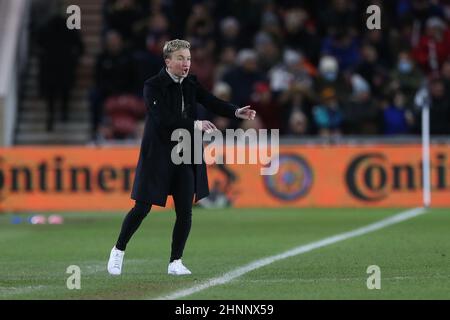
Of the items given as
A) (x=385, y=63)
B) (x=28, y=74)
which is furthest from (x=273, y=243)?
(x=28, y=74)

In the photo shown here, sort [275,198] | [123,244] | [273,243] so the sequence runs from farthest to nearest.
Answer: [275,198], [273,243], [123,244]

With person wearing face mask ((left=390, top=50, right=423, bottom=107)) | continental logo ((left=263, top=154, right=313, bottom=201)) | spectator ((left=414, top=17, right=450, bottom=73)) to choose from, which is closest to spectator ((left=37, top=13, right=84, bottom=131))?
continental logo ((left=263, top=154, right=313, bottom=201))

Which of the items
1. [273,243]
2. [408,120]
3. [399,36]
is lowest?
[273,243]

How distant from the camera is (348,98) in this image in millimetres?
23891

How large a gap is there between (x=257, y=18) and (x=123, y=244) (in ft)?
48.4

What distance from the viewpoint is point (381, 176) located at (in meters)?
22.0

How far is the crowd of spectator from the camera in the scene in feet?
77.1

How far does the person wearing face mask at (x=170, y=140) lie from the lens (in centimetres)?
1102

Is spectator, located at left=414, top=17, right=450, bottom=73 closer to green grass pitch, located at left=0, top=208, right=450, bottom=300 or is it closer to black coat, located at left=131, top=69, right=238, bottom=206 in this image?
green grass pitch, located at left=0, top=208, right=450, bottom=300

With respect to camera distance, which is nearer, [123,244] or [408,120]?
[123,244]

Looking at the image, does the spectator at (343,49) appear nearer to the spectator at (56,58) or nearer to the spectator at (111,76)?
the spectator at (111,76)

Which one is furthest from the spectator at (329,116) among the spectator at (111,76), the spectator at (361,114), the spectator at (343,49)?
the spectator at (111,76)
